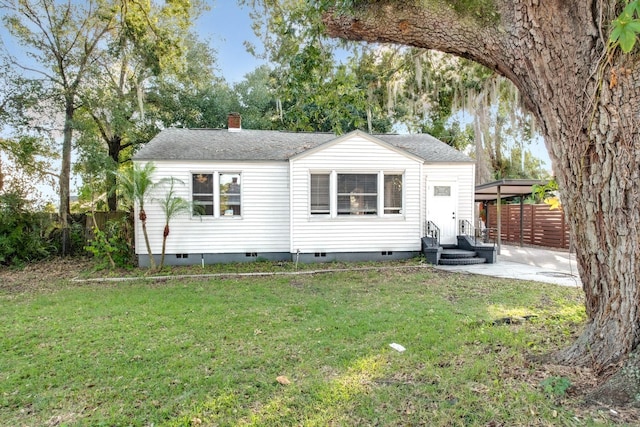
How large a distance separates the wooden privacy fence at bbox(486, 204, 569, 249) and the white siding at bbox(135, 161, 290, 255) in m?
9.47

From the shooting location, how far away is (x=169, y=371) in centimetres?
322

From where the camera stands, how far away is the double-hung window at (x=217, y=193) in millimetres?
9898

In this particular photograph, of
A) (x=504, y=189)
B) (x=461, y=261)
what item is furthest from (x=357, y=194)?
(x=504, y=189)

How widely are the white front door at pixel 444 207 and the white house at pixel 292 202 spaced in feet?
2.06

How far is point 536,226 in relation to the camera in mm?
14000

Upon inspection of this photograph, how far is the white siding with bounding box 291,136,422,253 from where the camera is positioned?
991cm

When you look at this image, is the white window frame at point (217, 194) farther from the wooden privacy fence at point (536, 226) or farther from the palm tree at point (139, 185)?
the wooden privacy fence at point (536, 226)

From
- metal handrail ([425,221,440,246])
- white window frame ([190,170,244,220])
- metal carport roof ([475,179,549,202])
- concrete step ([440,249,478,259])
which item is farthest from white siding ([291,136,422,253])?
metal carport roof ([475,179,549,202])

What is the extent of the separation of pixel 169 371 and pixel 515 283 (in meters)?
6.71

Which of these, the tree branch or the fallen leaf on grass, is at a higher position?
the tree branch

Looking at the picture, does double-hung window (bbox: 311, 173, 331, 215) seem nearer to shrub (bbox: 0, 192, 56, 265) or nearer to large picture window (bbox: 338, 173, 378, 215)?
large picture window (bbox: 338, 173, 378, 215)

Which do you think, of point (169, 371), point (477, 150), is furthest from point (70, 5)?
point (477, 150)

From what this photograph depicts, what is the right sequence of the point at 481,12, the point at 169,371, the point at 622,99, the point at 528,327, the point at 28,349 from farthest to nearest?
the point at 528,327 → the point at 28,349 → the point at 169,371 → the point at 481,12 → the point at 622,99

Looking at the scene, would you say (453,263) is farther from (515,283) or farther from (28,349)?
(28,349)
